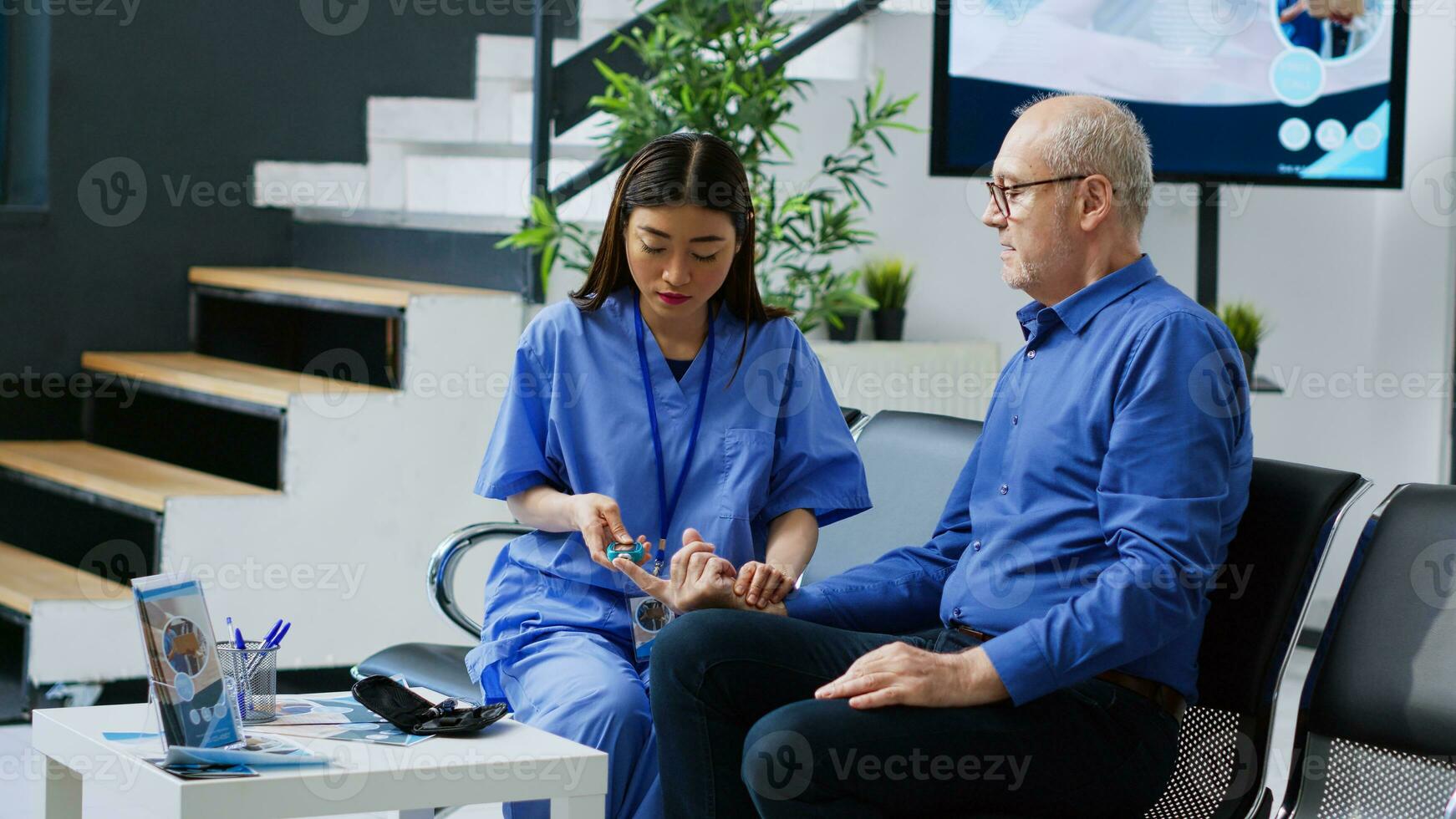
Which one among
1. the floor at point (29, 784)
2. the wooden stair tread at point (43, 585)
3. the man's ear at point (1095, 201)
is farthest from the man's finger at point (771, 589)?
the wooden stair tread at point (43, 585)

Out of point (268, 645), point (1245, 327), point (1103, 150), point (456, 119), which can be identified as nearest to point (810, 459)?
point (1103, 150)

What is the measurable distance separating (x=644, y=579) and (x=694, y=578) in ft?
0.23

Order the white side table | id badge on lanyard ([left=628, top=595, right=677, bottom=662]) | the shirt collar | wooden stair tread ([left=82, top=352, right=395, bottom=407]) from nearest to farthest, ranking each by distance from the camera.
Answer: the white side table
the shirt collar
id badge on lanyard ([left=628, top=595, right=677, bottom=662])
wooden stair tread ([left=82, top=352, right=395, bottom=407])

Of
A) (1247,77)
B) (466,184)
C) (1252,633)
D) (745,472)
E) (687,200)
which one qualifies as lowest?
(1252,633)

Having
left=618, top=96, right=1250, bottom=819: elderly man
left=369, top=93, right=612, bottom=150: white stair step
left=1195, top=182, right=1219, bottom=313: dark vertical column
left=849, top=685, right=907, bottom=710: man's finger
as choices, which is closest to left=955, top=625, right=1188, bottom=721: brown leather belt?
left=618, top=96, right=1250, bottom=819: elderly man

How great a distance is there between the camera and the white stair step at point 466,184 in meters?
4.52

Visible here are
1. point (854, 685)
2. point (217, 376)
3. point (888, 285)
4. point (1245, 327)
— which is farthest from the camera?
point (888, 285)

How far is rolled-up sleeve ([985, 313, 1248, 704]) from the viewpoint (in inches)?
69.8

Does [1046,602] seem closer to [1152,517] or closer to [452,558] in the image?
[1152,517]

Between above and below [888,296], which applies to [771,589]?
below

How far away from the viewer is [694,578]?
6.85 ft

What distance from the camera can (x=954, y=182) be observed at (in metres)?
4.67

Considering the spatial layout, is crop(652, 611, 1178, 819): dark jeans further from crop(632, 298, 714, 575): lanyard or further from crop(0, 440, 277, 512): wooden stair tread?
crop(0, 440, 277, 512): wooden stair tread

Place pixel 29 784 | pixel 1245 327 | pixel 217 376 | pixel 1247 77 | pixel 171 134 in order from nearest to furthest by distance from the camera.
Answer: pixel 29 784
pixel 1247 77
pixel 217 376
pixel 1245 327
pixel 171 134
